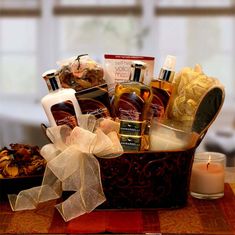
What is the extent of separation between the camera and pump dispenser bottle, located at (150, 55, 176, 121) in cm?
90

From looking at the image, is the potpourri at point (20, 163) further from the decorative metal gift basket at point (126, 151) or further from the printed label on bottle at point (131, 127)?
the printed label on bottle at point (131, 127)

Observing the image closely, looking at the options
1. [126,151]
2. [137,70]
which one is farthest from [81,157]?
[137,70]

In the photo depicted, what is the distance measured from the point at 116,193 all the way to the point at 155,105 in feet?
0.57

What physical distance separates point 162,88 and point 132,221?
250 millimetres

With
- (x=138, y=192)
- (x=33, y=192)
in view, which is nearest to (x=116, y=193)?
(x=138, y=192)

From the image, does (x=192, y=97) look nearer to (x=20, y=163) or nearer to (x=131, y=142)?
(x=131, y=142)

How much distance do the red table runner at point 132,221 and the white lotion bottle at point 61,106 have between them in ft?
0.55

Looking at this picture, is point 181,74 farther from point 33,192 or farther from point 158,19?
point 158,19

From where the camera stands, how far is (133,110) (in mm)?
867

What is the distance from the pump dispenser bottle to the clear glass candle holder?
0.15 m

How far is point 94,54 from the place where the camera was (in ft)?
14.0

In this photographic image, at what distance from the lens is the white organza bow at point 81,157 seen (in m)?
0.85

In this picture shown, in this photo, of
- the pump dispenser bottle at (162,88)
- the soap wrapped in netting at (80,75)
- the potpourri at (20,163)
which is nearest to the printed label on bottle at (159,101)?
the pump dispenser bottle at (162,88)

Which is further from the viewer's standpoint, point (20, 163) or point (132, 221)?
point (20, 163)
